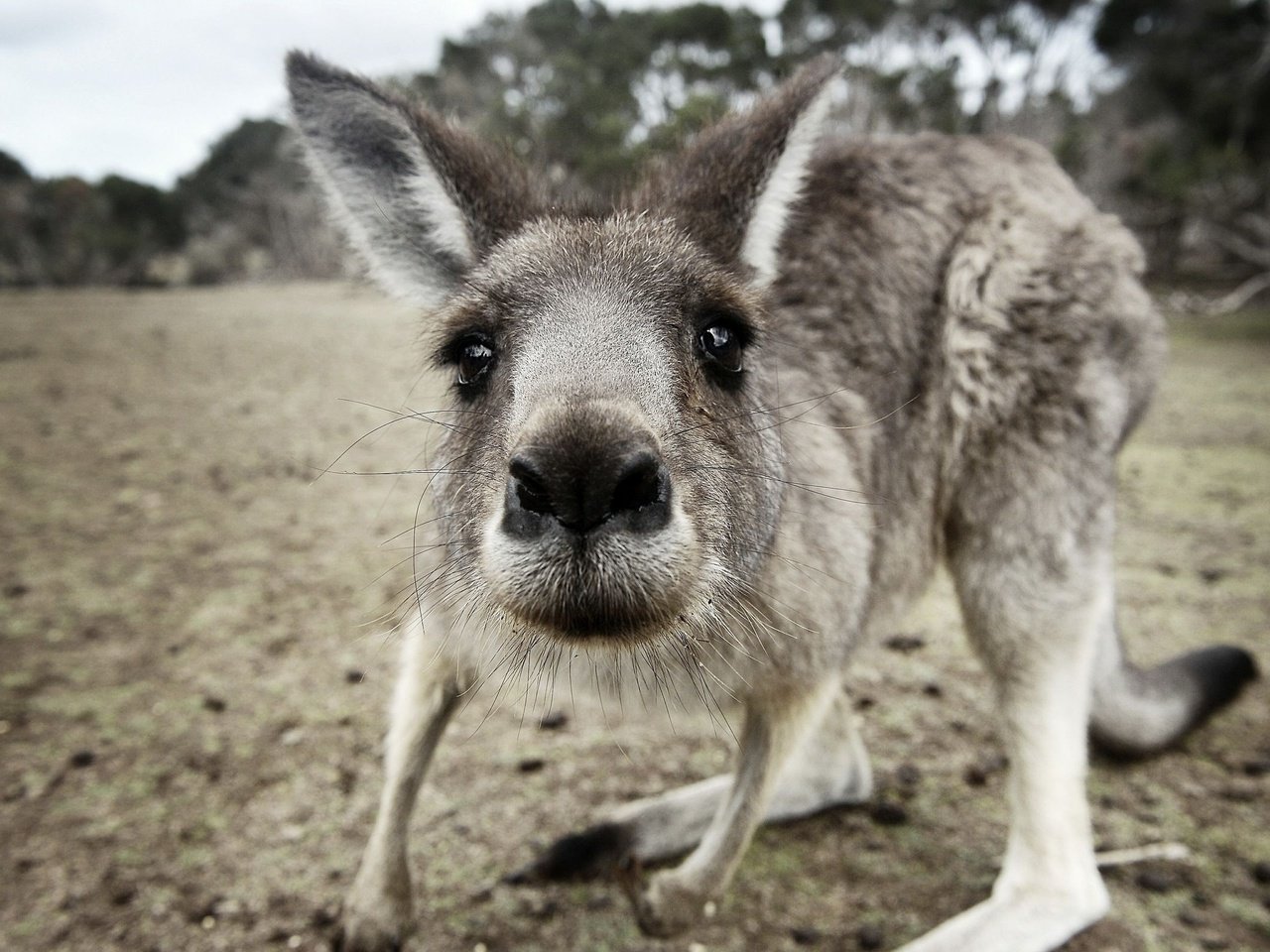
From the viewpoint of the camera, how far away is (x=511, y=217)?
1.97 m

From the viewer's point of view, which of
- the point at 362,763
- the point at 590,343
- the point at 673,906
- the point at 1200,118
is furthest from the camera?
the point at 1200,118

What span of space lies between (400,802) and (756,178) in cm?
173

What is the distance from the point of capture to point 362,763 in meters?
2.73

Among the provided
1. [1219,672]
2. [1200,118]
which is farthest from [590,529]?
[1200,118]

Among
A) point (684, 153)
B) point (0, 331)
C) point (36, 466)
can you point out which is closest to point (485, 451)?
point (684, 153)

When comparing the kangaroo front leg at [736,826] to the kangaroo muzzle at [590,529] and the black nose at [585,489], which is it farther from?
the black nose at [585,489]

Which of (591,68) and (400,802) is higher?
(591,68)

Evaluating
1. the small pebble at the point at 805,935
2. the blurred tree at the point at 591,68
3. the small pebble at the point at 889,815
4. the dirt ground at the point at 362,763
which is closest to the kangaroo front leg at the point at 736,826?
the dirt ground at the point at 362,763

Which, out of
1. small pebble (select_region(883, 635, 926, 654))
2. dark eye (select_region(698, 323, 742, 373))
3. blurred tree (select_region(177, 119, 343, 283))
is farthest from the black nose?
blurred tree (select_region(177, 119, 343, 283))

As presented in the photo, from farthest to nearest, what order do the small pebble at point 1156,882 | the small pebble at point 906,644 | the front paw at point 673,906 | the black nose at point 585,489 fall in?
1. the small pebble at point 906,644
2. the small pebble at point 1156,882
3. the front paw at point 673,906
4. the black nose at point 585,489

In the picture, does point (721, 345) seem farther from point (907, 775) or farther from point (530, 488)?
point (907, 775)

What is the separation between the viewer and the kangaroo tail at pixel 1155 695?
261 centimetres

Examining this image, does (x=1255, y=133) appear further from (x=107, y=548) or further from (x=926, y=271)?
(x=107, y=548)

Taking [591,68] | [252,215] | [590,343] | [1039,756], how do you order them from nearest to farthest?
[590,343] < [1039,756] < [591,68] < [252,215]
